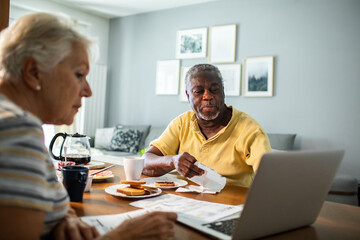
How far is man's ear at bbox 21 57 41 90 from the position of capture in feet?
2.41

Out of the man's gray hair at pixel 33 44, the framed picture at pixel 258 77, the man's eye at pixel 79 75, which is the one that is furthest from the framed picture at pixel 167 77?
the man's gray hair at pixel 33 44

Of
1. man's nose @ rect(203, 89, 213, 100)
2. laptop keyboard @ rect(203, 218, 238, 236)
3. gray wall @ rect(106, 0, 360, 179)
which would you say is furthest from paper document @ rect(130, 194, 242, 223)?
gray wall @ rect(106, 0, 360, 179)

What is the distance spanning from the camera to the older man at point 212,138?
1.56 meters

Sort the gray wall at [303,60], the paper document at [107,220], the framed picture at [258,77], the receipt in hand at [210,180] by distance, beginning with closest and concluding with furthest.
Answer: the paper document at [107,220] < the receipt in hand at [210,180] < the gray wall at [303,60] < the framed picture at [258,77]

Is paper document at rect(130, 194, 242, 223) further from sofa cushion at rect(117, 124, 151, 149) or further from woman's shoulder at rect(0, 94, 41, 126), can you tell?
sofa cushion at rect(117, 124, 151, 149)

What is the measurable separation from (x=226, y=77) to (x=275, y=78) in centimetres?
67

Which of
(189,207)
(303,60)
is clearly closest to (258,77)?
(303,60)

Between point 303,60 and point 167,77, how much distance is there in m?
2.02

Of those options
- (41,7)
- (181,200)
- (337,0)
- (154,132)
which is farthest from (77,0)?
(181,200)

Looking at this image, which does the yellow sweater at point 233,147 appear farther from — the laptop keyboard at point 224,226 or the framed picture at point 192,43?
the framed picture at point 192,43

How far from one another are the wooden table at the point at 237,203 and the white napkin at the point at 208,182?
3cm

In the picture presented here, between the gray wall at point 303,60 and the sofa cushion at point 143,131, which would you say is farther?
the sofa cushion at point 143,131

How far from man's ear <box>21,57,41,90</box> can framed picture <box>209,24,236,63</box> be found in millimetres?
3851

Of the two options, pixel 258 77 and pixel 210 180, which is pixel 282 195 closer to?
pixel 210 180
